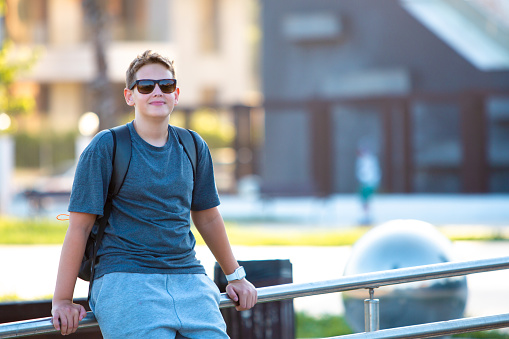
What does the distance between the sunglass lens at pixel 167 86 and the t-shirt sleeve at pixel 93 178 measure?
11.8 inches

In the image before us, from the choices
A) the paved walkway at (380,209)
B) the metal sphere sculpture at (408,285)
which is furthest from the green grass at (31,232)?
the metal sphere sculpture at (408,285)

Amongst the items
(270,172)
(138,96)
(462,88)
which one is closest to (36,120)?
(270,172)

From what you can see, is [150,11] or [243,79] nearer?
[150,11]

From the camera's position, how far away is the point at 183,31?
40.5 m

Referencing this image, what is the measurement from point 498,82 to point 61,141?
19308mm

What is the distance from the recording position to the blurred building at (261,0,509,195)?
24031 mm

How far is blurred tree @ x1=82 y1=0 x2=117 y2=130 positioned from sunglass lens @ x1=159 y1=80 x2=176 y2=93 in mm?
13598

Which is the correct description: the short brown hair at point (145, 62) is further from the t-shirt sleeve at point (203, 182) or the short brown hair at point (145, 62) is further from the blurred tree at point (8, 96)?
the blurred tree at point (8, 96)

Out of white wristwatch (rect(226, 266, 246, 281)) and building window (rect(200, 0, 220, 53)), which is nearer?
white wristwatch (rect(226, 266, 246, 281))

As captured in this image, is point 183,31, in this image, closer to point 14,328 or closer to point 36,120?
point 36,120

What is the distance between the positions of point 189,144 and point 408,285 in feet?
9.53

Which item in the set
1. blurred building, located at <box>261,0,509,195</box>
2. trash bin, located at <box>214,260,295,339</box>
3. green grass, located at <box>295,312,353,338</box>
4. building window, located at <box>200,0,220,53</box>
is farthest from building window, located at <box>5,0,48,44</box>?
trash bin, located at <box>214,260,295,339</box>

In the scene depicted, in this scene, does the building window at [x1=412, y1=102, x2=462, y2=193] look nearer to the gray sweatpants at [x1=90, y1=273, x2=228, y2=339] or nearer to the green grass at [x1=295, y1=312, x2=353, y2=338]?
the green grass at [x1=295, y1=312, x2=353, y2=338]

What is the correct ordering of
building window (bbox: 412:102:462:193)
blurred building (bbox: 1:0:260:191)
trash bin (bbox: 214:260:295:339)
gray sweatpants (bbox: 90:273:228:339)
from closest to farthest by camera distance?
gray sweatpants (bbox: 90:273:228:339) → trash bin (bbox: 214:260:295:339) → building window (bbox: 412:102:462:193) → blurred building (bbox: 1:0:260:191)
